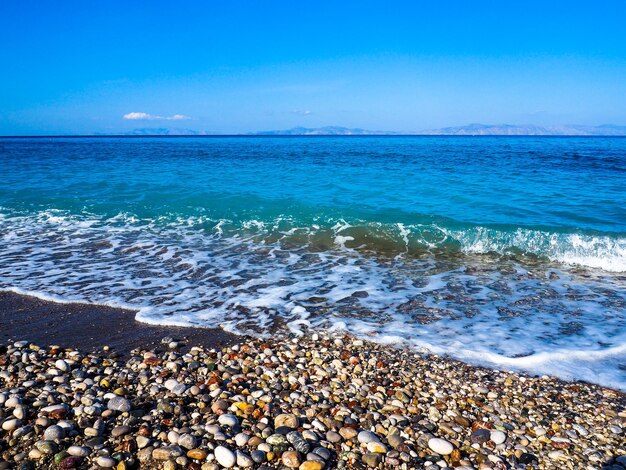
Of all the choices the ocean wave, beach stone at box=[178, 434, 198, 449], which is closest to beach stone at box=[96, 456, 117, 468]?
beach stone at box=[178, 434, 198, 449]

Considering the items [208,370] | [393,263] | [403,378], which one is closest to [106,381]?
[208,370]

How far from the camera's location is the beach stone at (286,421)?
380 cm

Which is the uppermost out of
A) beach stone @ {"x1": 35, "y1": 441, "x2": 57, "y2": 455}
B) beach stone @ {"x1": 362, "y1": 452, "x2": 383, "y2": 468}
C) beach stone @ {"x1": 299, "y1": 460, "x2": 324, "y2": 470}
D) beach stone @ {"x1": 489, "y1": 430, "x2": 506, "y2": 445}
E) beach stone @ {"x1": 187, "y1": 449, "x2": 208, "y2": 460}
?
beach stone @ {"x1": 35, "y1": 441, "x2": 57, "y2": 455}

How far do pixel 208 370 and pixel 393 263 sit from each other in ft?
20.4

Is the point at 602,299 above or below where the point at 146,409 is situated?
below

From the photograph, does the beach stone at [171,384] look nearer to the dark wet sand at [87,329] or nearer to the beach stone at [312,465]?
the dark wet sand at [87,329]

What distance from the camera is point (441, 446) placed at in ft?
11.8

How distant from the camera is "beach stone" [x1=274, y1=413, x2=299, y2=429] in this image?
3.80 meters

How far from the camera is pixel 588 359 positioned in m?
5.51

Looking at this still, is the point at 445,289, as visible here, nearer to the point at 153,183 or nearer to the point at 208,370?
the point at 208,370

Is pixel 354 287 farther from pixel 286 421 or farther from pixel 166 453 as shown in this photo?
pixel 166 453

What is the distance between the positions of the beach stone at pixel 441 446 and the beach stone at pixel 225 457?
64.5 inches

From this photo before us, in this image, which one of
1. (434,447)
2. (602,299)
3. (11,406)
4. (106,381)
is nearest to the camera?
(434,447)

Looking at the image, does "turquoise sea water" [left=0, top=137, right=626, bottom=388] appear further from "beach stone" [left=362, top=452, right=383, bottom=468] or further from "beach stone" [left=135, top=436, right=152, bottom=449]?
"beach stone" [left=135, top=436, right=152, bottom=449]
